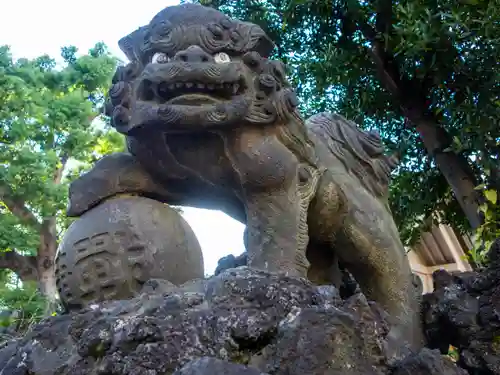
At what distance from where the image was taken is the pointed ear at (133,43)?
1.91 m

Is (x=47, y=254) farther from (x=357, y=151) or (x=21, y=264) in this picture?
(x=357, y=151)

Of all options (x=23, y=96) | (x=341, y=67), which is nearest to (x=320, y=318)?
(x=341, y=67)

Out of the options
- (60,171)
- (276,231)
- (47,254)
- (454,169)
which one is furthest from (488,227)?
→ (60,171)

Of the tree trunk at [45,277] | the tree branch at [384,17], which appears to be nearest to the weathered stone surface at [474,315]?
the tree branch at [384,17]

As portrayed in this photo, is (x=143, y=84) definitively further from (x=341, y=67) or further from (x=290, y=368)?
(x=341, y=67)

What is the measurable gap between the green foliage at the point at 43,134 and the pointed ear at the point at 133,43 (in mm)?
5896

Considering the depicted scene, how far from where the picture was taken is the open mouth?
1755mm

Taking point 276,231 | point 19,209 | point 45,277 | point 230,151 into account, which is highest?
point 19,209

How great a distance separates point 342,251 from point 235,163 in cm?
52

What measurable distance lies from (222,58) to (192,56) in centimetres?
12

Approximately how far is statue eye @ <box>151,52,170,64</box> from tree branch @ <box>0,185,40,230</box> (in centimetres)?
652

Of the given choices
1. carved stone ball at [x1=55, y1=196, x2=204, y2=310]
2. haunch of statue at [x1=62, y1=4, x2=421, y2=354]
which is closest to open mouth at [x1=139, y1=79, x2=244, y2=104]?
haunch of statue at [x1=62, y1=4, x2=421, y2=354]

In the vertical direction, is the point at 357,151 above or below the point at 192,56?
below

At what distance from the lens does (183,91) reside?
1.77 metres
